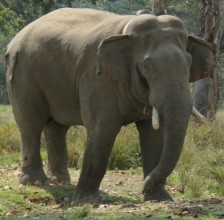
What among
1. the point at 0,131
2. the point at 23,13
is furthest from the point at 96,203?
the point at 23,13

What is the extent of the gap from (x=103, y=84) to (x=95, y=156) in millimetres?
890

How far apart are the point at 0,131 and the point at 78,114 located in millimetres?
6251

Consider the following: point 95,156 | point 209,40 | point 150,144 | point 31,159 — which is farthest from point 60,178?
point 209,40

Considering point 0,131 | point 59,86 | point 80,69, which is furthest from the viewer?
point 0,131

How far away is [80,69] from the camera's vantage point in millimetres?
10039

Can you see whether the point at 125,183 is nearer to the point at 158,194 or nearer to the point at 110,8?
the point at 158,194

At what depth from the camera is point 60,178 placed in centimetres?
1194

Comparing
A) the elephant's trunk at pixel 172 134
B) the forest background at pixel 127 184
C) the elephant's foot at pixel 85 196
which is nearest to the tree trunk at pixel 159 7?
the forest background at pixel 127 184

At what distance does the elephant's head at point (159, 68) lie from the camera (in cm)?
852

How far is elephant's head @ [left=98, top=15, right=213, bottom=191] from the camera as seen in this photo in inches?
335

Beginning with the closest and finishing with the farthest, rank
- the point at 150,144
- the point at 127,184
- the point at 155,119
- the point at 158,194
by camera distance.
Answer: the point at 155,119
the point at 158,194
the point at 150,144
the point at 127,184

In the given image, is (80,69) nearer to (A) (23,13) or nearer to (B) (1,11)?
(B) (1,11)

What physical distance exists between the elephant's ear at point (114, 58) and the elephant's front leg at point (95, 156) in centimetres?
62

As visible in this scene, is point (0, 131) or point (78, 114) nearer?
point (78, 114)
